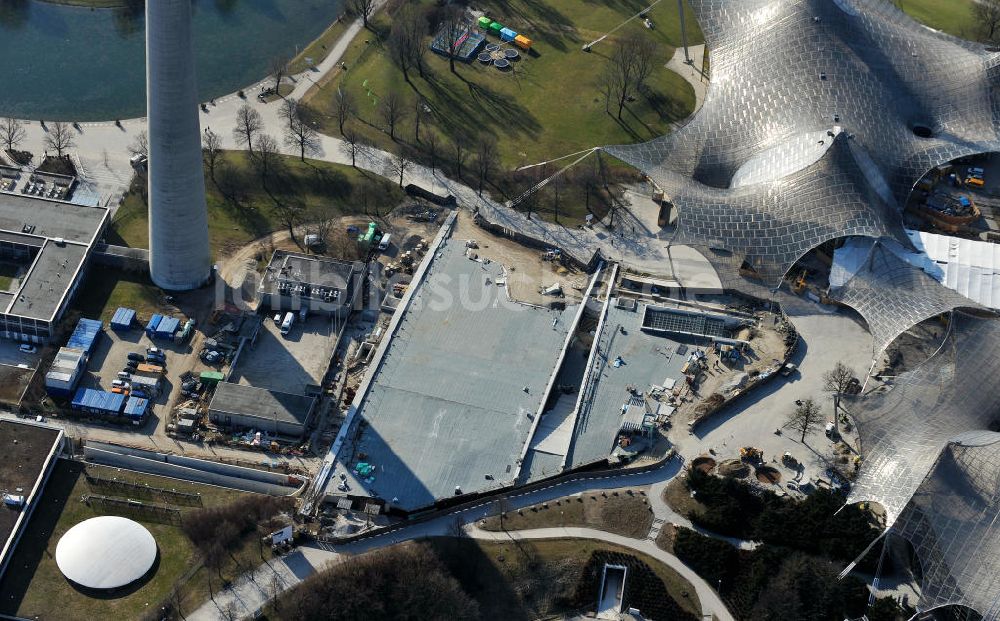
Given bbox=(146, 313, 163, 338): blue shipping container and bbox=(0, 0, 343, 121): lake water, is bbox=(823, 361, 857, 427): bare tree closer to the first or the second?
bbox=(146, 313, 163, 338): blue shipping container

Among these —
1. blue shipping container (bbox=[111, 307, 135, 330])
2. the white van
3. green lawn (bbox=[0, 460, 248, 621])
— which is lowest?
green lawn (bbox=[0, 460, 248, 621])

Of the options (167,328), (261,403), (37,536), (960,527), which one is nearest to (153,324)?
(167,328)

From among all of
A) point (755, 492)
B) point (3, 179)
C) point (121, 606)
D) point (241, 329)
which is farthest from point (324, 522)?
point (3, 179)

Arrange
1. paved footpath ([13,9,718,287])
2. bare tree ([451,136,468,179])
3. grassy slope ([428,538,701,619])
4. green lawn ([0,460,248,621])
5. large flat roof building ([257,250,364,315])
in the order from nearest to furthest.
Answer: green lawn ([0,460,248,621]), grassy slope ([428,538,701,619]), large flat roof building ([257,250,364,315]), paved footpath ([13,9,718,287]), bare tree ([451,136,468,179])

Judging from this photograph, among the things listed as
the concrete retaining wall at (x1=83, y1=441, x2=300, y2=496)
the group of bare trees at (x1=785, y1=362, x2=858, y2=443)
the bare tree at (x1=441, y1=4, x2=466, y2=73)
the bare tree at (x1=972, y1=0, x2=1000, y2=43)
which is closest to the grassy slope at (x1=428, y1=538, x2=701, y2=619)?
the concrete retaining wall at (x1=83, y1=441, x2=300, y2=496)

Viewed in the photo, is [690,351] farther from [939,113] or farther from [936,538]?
[939,113]

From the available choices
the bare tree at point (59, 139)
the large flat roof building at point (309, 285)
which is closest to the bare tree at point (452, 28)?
the large flat roof building at point (309, 285)

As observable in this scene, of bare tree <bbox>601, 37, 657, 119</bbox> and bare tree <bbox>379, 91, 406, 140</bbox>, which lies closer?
bare tree <bbox>379, 91, 406, 140</bbox>

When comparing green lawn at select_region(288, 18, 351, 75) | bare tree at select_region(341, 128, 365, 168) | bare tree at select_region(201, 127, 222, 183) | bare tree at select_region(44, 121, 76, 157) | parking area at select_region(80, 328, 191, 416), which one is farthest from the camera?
green lawn at select_region(288, 18, 351, 75)
